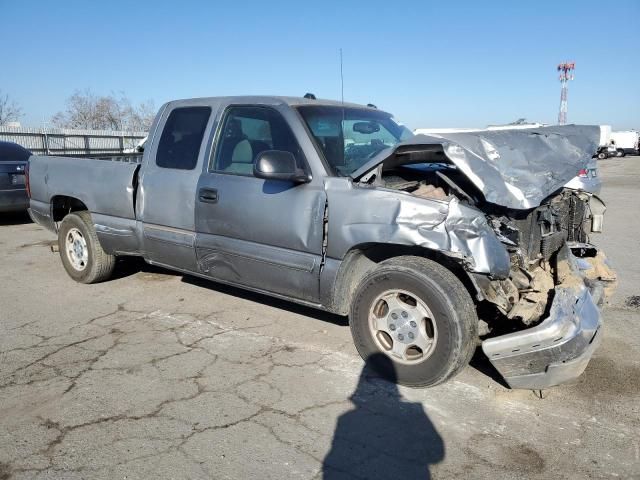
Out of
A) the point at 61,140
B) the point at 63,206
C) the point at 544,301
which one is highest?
the point at 61,140

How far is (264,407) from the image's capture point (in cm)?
317

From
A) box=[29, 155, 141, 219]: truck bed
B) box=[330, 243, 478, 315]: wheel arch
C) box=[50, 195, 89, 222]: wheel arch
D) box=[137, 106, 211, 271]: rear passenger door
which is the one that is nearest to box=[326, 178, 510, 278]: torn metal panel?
box=[330, 243, 478, 315]: wheel arch

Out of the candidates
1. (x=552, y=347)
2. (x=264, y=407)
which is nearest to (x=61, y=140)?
(x=264, y=407)

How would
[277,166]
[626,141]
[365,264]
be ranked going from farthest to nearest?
1. [626,141]
2. [365,264]
3. [277,166]

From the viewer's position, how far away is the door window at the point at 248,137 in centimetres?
399

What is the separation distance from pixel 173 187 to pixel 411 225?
227cm

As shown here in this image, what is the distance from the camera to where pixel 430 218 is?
321 centimetres

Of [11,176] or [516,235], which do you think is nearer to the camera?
[516,235]

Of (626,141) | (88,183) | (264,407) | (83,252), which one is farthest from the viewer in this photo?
(626,141)

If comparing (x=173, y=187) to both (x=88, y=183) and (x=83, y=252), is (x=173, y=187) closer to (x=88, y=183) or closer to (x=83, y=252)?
(x=88, y=183)

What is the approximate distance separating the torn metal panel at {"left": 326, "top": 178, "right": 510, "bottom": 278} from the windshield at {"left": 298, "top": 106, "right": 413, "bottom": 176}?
14.7 inches

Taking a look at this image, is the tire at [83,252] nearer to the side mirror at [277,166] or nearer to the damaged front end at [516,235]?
the side mirror at [277,166]

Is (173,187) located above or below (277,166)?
below

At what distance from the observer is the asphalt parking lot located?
2641mm
